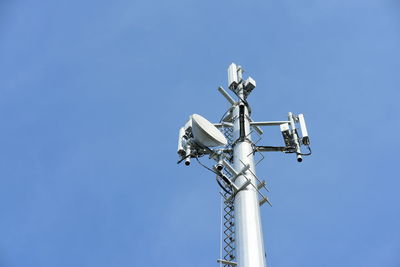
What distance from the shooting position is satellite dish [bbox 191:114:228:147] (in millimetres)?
11797

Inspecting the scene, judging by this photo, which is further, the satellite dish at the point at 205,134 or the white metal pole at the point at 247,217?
the satellite dish at the point at 205,134

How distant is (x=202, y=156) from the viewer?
12.4 meters

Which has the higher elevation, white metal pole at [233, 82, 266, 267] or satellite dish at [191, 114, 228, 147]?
satellite dish at [191, 114, 228, 147]

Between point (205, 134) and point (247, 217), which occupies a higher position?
point (205, 134)

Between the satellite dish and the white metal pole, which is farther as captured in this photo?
the satellite dish

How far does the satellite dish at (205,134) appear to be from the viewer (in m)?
11.8

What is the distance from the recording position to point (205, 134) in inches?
464

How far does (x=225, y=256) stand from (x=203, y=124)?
3.31 meters

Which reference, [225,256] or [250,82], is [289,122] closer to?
[250,82]

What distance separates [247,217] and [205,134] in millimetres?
2575

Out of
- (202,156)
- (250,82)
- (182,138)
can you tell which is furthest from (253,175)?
(250,82)

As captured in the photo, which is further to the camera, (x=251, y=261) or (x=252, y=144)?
(x=252, y=144)

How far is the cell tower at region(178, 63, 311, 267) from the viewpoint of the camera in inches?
391

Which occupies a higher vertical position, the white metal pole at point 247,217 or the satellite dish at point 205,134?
the satellite dish at point 205,134
